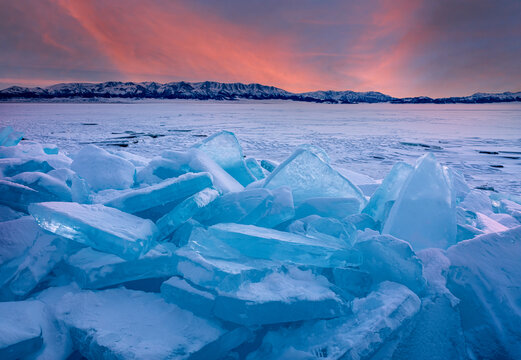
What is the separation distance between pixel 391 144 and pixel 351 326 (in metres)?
6.32

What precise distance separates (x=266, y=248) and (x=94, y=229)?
67cm

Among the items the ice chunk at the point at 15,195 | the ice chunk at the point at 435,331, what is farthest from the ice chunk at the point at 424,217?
the ice chunk at the point at 15,195

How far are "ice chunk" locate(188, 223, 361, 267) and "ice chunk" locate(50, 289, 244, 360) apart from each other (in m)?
0.28

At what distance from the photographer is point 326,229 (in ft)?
5.35

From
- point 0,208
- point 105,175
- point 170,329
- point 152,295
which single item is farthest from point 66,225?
point 105,175

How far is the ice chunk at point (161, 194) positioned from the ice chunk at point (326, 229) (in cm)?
52

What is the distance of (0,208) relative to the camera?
1641 millimetres

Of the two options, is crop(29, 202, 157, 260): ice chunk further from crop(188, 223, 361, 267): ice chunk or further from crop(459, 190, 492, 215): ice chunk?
crop(459, 190, 492, 215): ice chunk

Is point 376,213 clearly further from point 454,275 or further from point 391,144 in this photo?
point 391,144

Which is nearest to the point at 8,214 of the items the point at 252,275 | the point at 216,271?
the point at 216,271

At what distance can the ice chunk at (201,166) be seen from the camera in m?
1.96

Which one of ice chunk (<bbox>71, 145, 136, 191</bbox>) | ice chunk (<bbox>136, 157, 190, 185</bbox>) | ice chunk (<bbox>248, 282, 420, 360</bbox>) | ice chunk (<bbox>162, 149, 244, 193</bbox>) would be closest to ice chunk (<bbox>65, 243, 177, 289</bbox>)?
ice chunk (<bbox>248, 282, 420, 360</bbox>)

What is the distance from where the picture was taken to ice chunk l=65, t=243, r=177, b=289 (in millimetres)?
1284

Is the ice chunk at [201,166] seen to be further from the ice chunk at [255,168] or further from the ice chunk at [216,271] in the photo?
the ice chunk at [216,271]
